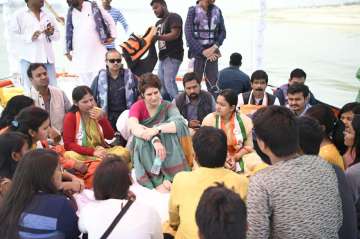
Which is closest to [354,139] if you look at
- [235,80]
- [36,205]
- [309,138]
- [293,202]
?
[309,138]

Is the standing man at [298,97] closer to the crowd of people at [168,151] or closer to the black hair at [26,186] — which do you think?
the crowd of people at [168,151]

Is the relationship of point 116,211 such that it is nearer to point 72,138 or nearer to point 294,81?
point 72,138

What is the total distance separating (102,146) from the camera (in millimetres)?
3342

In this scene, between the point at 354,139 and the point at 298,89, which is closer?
the point at 354,139

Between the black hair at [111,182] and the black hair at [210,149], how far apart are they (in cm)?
33

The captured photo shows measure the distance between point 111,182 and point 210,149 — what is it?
1.44ft

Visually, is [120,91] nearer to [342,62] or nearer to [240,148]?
[240,148]

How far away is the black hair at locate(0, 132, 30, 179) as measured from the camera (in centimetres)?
219

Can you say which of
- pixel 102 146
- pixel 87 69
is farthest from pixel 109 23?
pixel 102 146

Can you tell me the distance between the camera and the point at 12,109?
3018mm

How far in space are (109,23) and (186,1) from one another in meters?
2.91

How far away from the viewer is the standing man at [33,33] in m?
4.16

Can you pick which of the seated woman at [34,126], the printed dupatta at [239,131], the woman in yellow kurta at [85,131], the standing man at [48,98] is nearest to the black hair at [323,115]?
the printed dupatta at [239,131]

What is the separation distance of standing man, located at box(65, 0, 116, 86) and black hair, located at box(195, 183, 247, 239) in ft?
11.6
